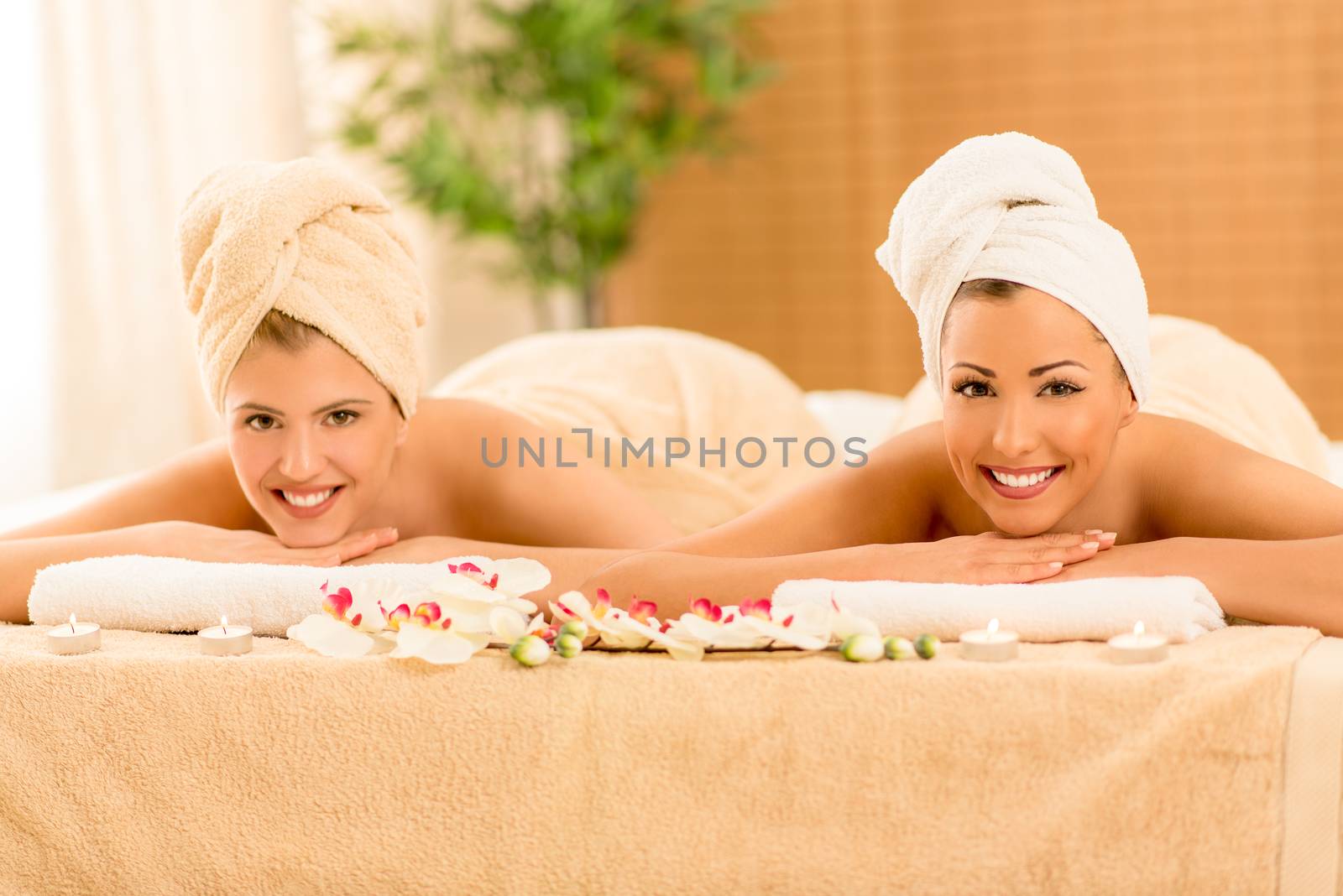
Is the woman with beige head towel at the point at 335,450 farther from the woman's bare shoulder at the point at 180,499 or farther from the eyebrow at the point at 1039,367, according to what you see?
the eyebrow at the point at 1039,367

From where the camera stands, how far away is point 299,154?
3527mm

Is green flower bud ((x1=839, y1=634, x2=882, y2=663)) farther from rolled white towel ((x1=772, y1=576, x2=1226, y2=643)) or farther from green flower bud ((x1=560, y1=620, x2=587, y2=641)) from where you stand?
green flower bud ((x1=560, y1=620, x2=587, y2=641))

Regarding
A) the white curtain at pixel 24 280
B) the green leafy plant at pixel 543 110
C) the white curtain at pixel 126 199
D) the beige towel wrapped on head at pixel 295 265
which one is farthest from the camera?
the green leafy plant at pixel 543 110

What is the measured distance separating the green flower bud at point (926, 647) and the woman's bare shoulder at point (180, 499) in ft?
3.39

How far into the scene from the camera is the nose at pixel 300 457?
1389 millimetres

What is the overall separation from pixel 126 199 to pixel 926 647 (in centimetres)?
258

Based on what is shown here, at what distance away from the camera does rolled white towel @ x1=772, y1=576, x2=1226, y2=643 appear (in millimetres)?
982

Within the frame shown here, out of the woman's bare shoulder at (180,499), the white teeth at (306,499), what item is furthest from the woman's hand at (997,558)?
the woman's bare shoulder at (180,499)

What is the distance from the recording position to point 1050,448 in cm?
114

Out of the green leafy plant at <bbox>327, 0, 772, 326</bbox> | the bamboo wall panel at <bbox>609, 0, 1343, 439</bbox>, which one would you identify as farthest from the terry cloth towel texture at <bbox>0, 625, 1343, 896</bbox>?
the bamboo wall panel at <bbox>609, 0, 1343, 439</bbox>

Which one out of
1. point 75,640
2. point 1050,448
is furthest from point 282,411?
point 1050,448

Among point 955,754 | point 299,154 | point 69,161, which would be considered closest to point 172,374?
point 69,161

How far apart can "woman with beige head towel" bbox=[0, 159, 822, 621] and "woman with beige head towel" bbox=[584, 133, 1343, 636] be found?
1.12 feet

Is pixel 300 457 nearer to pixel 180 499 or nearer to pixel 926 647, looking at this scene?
pixel 180 499
